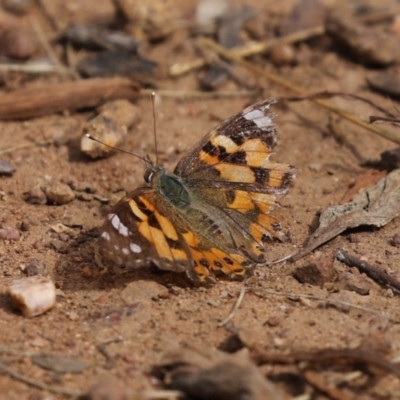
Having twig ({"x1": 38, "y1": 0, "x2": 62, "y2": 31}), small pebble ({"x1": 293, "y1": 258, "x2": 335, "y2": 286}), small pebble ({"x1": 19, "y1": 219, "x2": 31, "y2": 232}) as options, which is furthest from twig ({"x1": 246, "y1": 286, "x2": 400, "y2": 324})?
twig ({"x1": 38, "y1": 0, "x2": 62, "y2": 31})

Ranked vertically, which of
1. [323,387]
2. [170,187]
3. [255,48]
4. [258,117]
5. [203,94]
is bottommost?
[323,387]

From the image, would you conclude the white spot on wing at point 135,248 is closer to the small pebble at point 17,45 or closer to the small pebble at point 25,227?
the small pebble at point 25,227

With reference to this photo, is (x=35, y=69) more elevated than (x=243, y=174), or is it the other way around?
(x=35, y=69)

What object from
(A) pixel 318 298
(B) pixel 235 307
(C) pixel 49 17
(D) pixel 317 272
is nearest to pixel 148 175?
(B) pixel 235 307

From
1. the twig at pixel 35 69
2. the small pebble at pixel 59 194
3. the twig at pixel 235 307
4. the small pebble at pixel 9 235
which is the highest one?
the twig at pixel 35 69

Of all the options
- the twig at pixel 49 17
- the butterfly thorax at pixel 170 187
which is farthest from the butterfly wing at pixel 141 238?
the twig at pixel 49 17

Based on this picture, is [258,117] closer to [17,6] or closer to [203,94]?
[203,94]

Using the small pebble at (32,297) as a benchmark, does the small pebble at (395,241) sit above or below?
above
